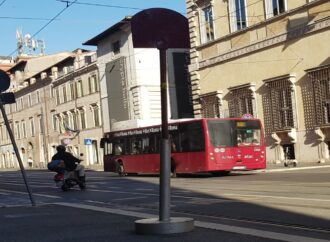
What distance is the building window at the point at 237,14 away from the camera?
3478cm

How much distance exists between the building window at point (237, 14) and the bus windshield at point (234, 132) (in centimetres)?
1033

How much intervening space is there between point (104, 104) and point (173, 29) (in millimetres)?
48759

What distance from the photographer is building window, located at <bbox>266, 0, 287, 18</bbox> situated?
31.6 metres

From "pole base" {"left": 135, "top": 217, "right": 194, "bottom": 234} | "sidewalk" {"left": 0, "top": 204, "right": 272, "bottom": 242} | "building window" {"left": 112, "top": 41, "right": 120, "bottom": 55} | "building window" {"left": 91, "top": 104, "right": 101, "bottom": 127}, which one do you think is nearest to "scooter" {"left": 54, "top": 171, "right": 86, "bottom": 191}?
"sidewalk" {"left": 0, "top": 204, "right": 272, "bottom": 242}

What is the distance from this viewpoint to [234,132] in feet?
83.7

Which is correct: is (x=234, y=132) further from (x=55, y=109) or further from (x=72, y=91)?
(x=55, y=109)

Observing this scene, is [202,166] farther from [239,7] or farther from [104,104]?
[104,104]

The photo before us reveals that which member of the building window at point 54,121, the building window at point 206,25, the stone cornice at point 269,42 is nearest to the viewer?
A: the stone cornice at point 269,42

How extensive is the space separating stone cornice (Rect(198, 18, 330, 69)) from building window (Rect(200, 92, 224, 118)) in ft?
6.46

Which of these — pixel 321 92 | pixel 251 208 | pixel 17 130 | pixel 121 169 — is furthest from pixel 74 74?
pixel 251 208

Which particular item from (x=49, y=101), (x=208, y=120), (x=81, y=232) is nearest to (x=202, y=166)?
(x=208, y=120)

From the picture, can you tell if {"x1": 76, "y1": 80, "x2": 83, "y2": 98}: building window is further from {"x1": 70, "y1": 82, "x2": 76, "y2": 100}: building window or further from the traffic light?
the traffic light

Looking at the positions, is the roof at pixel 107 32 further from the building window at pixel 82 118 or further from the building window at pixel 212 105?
the building window at pixel 212 105

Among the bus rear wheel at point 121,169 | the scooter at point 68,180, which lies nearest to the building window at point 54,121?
the bus rear wheel at point 121,169
